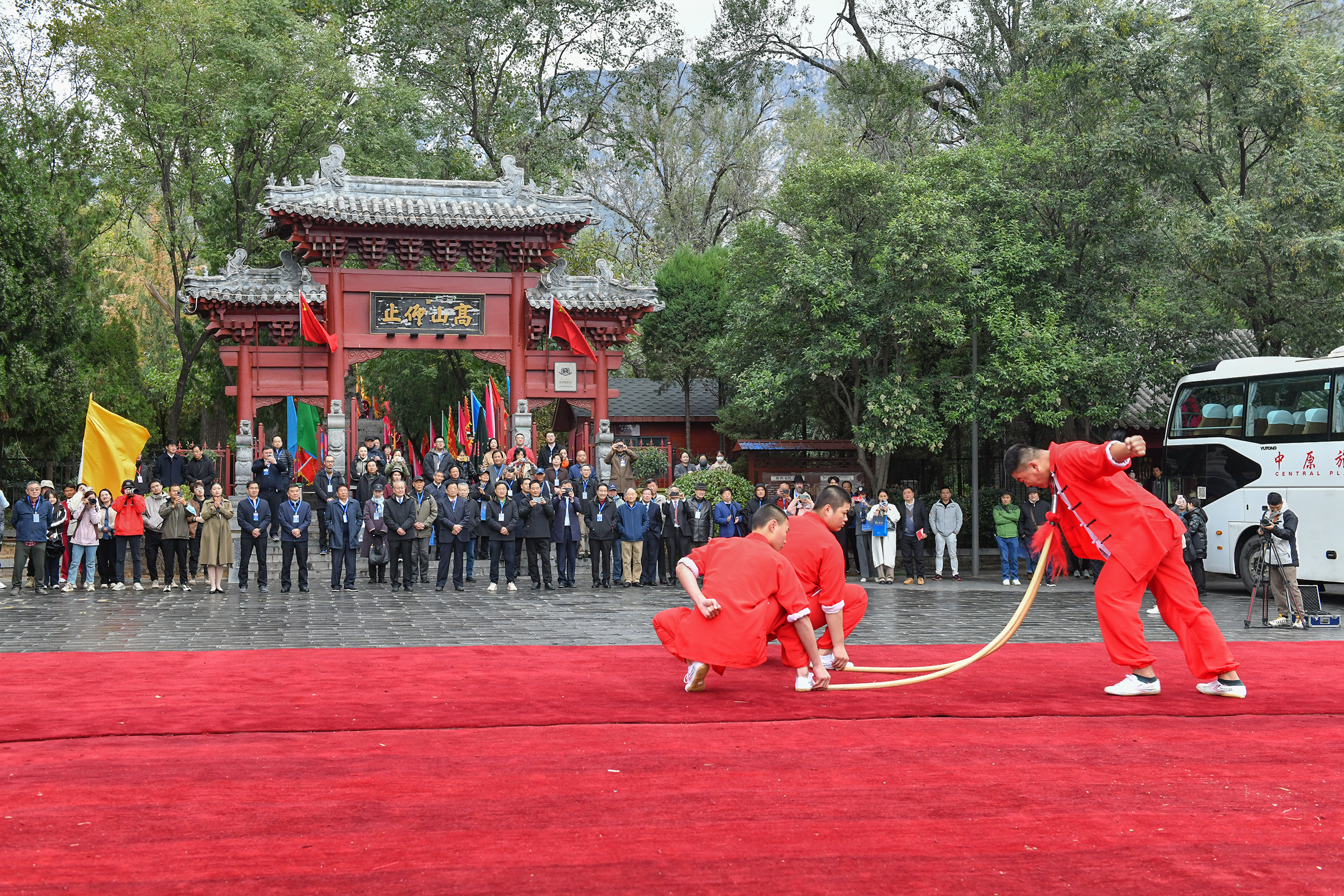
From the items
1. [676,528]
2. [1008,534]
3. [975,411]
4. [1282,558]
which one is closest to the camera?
[1282,558]

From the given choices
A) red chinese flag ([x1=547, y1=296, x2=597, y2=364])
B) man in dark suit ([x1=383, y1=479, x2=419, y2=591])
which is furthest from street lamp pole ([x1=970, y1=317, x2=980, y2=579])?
man in dark suit ([x1=383, y1=479, x2=419, y2=591])

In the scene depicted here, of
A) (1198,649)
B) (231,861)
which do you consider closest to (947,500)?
(1198,649)

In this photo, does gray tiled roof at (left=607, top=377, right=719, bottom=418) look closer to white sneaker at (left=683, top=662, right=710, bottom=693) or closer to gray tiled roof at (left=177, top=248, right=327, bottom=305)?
gray tiled roof at (left=177, top=248, right=327, bottom=305)

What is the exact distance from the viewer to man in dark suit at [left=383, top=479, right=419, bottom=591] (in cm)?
1536

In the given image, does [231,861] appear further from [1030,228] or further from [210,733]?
[1030,228]

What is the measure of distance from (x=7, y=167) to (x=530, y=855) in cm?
2291

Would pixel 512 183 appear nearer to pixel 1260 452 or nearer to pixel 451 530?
pixel 451 530

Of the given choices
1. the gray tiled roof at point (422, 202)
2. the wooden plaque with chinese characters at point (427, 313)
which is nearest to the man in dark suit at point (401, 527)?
the wooden plaque with chinese characters at point (427, 313)

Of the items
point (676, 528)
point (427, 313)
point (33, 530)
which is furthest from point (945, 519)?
point (33, 530)

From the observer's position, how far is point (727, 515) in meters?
17.3

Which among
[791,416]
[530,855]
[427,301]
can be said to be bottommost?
[530,855]

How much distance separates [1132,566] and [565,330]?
643 inches

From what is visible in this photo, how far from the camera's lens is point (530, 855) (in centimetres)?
386

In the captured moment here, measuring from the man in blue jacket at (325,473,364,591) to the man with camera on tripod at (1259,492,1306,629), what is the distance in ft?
36.7
